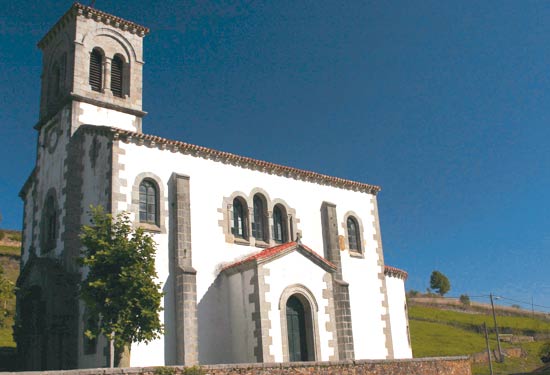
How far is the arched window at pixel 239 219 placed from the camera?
27.7 m

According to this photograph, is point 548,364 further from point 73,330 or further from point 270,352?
point 73,330

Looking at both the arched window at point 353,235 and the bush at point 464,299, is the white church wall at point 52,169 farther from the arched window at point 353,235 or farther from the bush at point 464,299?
the bush at point 464,299

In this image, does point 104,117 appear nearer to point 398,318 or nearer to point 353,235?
point 353,235

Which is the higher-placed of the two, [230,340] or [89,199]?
[89,199]

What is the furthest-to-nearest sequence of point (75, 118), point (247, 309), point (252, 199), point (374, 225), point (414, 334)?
1. point (414, 334)
2. point (374, 225)
3. point (252, 199)
4. point (75, 118)
5. point (247, 309)

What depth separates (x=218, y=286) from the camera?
2572 centimetres

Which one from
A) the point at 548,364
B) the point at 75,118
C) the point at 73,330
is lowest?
→ the point at 548,364

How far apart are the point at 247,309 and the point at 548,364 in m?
29.8

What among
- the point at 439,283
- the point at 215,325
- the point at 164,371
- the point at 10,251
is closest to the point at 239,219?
the point at 215,325

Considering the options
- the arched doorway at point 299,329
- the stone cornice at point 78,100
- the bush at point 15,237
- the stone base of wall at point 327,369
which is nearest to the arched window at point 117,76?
the stone cornice at point 78,100

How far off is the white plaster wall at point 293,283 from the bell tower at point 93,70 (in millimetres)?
10204

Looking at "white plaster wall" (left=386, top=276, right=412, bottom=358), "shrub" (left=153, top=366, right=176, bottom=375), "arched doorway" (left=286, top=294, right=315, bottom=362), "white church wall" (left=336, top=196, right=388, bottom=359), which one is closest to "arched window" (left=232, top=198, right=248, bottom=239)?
"arched doorway" (left=286, top=294, right=315, bottom=362)

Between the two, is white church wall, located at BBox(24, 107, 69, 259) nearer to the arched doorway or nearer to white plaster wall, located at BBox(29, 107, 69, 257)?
white plaster wall, located at BBox(29, 107, 69, 257)

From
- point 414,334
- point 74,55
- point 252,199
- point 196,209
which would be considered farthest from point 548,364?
point 74,55
